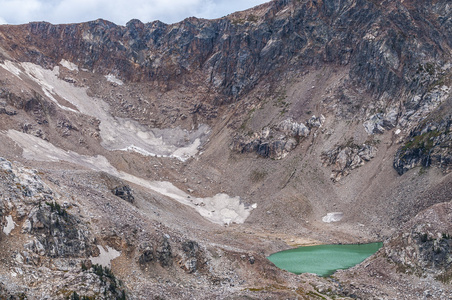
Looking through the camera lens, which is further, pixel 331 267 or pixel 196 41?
pixel 196 41

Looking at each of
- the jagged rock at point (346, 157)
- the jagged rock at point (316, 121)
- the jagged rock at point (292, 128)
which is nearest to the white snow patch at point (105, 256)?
the jagged rock at point (346, 157)

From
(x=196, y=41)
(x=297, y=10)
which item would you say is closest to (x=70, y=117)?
(x=196, y=41)

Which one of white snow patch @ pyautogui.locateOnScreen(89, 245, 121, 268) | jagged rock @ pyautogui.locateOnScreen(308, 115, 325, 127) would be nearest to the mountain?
white snow patch @ pyautogui.locateOnScreen(89, 245, 121, 268)

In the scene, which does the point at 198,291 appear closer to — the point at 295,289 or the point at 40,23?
the point at 295,289

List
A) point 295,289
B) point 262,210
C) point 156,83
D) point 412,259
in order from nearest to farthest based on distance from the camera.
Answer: point 295,289 < point 412,259 < point 262,210 < point 156,83

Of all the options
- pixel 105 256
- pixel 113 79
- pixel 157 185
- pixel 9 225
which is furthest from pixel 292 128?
pixel 9 225

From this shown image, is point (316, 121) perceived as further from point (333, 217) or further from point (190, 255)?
point (190, 255)

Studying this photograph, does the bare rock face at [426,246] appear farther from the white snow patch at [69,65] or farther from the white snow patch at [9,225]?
the white snow patch at [69,65]
